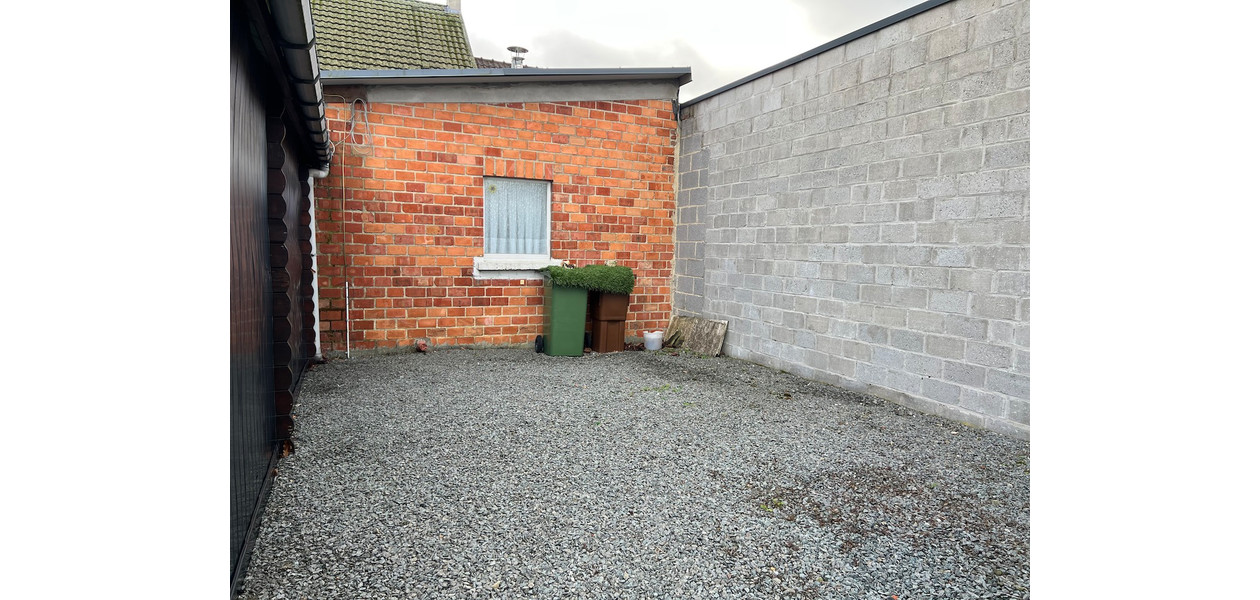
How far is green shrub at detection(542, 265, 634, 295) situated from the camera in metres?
7.11

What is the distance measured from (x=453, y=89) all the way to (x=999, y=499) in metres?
6.25

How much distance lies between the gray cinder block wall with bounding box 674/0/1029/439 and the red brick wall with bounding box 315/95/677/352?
0.98m

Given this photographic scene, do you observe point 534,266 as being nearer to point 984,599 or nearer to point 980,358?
point 980,358

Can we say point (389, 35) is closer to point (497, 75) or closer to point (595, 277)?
point (497, 75)

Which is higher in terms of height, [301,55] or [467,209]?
[301,55]

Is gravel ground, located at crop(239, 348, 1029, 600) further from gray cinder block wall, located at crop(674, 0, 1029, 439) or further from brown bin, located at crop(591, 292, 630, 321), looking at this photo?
brown bin, located at crop(591, 292, 630, 321)

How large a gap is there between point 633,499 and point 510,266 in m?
4.73

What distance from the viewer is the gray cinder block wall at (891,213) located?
4.43 metres

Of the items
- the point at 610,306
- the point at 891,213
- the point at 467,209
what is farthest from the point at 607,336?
the point at 891,213

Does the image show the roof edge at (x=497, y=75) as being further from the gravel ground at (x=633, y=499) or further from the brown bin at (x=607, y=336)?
the gravel ground at (x=633, y=499)

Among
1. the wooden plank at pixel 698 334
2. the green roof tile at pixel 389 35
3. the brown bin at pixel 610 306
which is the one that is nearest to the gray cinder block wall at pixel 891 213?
the wooden plank at pixel 698 334

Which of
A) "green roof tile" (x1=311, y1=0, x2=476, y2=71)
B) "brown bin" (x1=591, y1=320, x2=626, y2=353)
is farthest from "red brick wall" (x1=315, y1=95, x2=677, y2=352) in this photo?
"green roof tile" (x1=311, y1=0, x2=476, y2=71)

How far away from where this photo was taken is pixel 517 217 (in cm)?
756

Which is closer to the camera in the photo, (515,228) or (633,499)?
(633,499)
